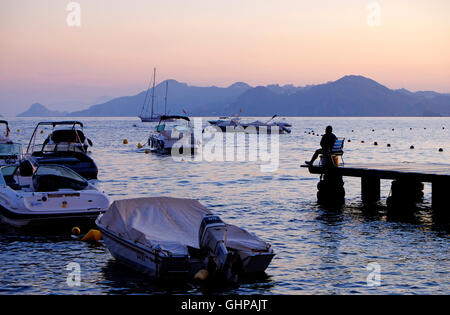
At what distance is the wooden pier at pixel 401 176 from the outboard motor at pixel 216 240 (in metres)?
12.7

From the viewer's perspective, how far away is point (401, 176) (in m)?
24.0

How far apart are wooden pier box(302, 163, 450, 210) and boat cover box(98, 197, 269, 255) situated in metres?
11.2

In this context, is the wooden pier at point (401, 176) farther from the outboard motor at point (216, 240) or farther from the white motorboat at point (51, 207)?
the outboard motor at point (216, 240)

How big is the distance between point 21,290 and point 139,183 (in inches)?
874

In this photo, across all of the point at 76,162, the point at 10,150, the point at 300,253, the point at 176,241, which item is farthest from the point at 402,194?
the point at 10,150

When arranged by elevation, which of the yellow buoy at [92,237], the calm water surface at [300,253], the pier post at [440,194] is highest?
the pier post at [440,194]

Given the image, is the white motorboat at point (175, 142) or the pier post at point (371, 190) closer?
the pier post at point (371, 190)

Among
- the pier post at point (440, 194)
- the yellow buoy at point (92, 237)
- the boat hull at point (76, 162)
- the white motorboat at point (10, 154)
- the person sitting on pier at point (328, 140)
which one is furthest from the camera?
the white motorboat at point (10, 154)

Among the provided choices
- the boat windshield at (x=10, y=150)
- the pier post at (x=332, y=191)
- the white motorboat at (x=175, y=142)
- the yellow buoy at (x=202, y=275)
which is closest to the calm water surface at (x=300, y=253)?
the yellow buoy at (x=202, y=275)

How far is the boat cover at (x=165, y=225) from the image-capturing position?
13.6 meters

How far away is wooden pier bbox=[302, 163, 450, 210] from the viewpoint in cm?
2312
